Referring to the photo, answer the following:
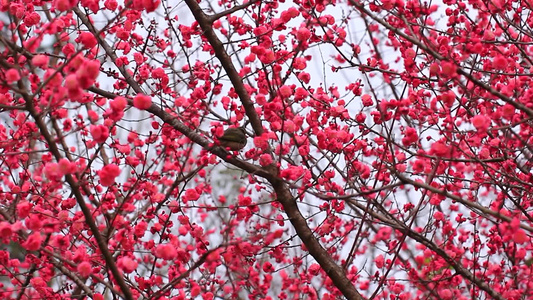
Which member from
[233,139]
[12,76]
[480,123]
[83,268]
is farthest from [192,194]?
[480,123]

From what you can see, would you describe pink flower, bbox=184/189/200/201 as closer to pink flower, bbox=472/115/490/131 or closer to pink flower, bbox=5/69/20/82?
pink flower, bbox=5/69/20/82

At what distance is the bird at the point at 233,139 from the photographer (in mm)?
4730

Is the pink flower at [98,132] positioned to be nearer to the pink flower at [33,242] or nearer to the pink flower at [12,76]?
the pink flower at [12,76]

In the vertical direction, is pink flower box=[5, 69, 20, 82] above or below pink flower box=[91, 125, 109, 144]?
above

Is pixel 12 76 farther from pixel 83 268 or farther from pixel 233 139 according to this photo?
pixel 233 139

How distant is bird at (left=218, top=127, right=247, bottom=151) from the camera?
15.5 feet

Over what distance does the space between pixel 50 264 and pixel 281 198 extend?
1.70m

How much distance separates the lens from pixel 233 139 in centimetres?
479

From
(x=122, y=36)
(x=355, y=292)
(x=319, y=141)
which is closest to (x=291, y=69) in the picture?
(x=319, y=141)

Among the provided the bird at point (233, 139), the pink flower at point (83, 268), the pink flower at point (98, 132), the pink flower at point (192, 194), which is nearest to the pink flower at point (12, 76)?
the pink flower at point (98, 132)

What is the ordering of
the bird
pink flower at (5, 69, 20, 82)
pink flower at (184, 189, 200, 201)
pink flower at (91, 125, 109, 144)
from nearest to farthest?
pink flower at (5, 69, 20, 82)
pink flower at (91, 125, 109, 144)
pink flower at (184, 189, 200, 201)
the bird

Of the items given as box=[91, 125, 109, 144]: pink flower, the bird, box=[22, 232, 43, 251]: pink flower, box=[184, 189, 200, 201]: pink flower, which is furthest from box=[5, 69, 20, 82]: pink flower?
the bird

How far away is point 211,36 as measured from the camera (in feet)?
15.3

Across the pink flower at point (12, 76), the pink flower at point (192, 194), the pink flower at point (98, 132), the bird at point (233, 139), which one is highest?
the bird at point (233, 139)
